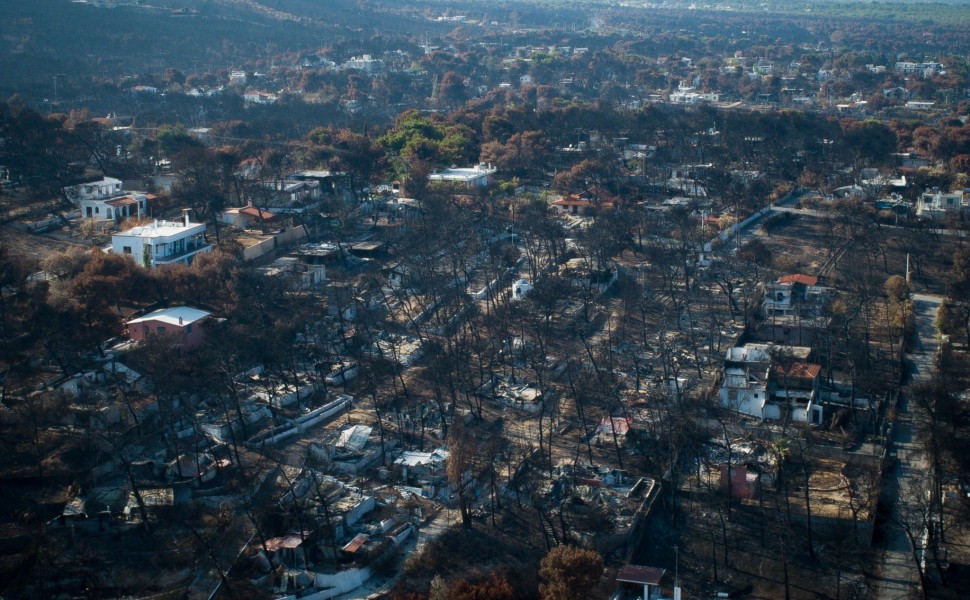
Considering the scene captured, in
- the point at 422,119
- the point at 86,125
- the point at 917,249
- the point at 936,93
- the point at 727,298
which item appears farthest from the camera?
the point at 936,93

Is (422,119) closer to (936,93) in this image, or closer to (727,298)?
(727,298)

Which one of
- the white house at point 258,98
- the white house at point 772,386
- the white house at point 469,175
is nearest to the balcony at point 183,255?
the white house at point 469,175

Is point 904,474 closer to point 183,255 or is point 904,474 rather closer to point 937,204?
point 183,255

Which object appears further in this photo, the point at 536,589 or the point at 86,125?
the point at 86,125

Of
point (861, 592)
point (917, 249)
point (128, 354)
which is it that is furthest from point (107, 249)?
point (917, 249)

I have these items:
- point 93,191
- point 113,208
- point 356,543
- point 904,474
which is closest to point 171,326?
point 356,543

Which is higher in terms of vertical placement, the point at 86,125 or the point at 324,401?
the point at 86,125

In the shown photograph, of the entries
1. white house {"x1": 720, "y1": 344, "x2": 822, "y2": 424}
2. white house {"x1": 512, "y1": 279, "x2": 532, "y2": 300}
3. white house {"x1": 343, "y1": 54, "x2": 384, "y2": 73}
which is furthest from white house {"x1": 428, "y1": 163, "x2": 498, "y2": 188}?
white house {"x1": 343, "y1": 54, "x2": 384, "y2": 73}
